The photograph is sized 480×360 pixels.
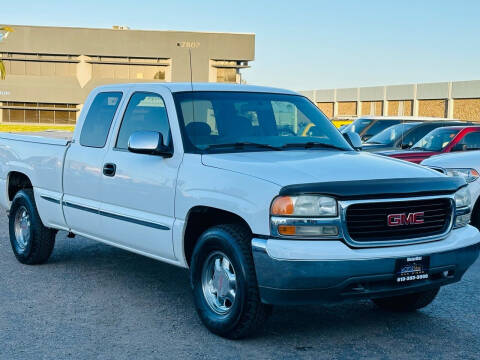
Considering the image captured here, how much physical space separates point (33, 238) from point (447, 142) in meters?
7.84

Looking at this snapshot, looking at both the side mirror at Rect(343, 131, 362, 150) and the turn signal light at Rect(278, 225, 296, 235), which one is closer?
the turn signal light at Rect(278, 225, 296, 235)

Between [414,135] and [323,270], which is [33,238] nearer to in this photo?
[323,270]

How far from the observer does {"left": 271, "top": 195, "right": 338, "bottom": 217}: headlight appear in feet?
16.1

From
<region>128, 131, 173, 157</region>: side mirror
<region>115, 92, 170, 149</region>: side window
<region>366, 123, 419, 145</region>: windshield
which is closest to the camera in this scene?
<region>128, 131, 173, 157</region>: side mirror

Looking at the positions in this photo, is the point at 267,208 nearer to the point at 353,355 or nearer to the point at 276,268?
the point at 276,268

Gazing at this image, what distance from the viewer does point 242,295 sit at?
5.16 m

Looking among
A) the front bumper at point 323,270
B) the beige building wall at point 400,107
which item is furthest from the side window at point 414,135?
the beige building wall at point 400,107

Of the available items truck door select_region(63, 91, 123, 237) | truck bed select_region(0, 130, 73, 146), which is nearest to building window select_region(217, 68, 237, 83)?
truck bed select_region(0, 130, 73, 146)

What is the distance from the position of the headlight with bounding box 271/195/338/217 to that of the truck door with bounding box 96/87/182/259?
1.25m

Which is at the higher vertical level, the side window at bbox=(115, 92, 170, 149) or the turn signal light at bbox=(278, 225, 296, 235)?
the side window at bbox=(115, 92, 170, 149)

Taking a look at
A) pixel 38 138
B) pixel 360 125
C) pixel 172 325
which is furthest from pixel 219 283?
pixel 360 125

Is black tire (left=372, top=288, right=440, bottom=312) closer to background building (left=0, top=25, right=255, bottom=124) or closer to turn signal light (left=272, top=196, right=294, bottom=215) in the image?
turn signal light (left=272, top=196, right=294, bottom=215)

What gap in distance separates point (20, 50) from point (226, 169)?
240ft

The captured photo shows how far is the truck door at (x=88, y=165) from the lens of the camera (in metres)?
6.91
